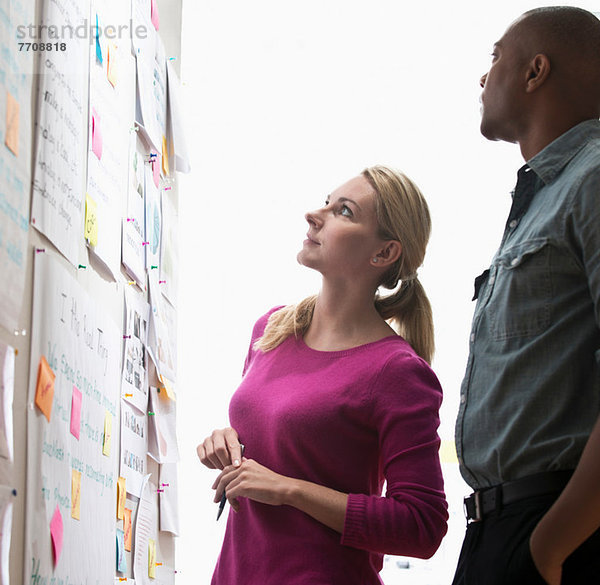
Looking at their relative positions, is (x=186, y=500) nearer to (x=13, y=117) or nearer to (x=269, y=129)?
(x=269, y=129)

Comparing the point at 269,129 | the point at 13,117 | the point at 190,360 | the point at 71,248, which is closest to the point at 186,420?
the point at 190,360

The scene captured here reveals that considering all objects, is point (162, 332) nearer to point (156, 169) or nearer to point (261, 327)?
point (261, 327)

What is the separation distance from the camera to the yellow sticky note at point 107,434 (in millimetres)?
1264

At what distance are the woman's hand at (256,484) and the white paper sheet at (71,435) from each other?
0.67 feet

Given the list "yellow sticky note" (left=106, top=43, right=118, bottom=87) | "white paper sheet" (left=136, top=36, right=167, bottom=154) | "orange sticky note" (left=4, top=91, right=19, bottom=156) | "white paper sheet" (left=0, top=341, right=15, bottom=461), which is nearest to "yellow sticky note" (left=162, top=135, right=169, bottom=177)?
"white paper sheet" (left=136, top=36, right=167, bottom=154)

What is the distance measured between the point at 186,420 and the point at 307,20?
4.65 feet

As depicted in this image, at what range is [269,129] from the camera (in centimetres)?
281

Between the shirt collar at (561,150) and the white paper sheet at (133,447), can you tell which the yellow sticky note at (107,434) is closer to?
the white paper sheet at (133,447)

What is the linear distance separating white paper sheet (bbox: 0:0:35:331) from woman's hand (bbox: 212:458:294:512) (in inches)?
20.1

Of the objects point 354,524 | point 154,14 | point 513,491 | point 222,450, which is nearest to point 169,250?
point 154,14

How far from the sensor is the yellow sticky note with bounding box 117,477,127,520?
1.36 metres

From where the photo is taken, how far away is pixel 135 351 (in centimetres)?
149

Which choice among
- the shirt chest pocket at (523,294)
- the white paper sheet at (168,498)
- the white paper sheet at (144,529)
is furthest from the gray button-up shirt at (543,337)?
the white paper sheet at (168,498)

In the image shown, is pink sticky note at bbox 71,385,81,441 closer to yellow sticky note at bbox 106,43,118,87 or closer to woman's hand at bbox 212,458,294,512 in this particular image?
woman's hand at bbox 212,458,294,512
